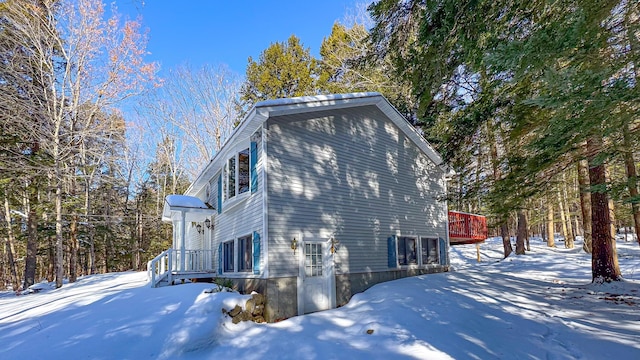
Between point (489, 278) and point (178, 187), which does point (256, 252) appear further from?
point (178, 187)

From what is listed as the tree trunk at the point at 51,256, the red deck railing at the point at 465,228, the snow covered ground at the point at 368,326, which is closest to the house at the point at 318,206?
the snow covered ground at the point at 368,326

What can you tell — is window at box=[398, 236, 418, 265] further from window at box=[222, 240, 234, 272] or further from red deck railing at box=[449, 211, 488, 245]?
window at box=[222, 240, 234, 272]

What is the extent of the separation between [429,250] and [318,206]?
18.8 feet

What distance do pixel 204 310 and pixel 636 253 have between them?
21.3 metres

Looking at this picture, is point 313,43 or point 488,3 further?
point 313,43

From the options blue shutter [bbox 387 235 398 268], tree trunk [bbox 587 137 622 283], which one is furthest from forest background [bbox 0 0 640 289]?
blue shutter [bbox 387 235 398 268]

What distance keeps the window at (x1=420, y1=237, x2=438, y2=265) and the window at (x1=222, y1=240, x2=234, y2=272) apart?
666 cm

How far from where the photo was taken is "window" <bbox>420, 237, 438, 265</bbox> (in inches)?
519

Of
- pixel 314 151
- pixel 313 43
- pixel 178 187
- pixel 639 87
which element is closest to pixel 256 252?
pixel 314 151

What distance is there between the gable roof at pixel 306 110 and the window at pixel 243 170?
50cm

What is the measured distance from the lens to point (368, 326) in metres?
7.50

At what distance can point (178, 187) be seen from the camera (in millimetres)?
29344

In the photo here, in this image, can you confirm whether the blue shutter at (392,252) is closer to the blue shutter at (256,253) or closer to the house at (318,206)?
the house at (318,206)

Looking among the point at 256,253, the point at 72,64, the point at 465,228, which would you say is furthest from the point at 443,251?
the point at 72,64
